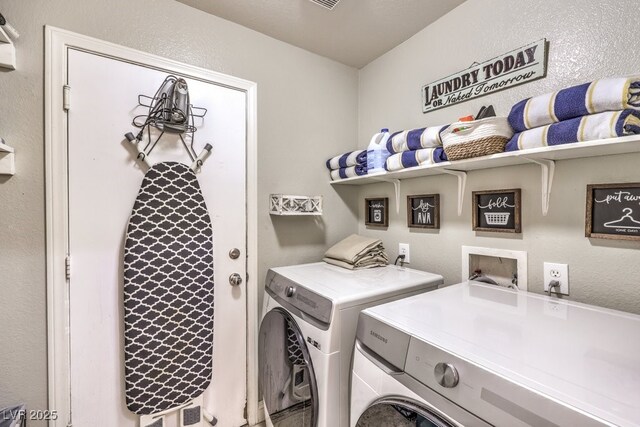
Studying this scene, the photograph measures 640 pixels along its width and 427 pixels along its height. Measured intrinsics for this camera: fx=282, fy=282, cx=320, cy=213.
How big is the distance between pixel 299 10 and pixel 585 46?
1.38 meters

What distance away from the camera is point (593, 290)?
113 centimetres

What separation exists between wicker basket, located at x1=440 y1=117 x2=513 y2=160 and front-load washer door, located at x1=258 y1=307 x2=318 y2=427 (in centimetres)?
110

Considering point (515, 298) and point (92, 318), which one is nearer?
point (515, 298)

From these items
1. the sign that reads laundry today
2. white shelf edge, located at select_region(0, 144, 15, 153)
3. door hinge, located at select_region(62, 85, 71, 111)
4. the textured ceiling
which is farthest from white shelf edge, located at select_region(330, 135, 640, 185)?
white shelf edge, located at select_region(0, 144, 15, 153)

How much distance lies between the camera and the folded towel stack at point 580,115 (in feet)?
2.92

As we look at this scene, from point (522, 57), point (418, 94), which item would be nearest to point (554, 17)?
point (522, 57)

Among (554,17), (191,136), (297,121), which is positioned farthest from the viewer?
(297,121)

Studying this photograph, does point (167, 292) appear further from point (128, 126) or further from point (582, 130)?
point (582, 130)

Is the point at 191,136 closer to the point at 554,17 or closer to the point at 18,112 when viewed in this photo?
the point at 18,112

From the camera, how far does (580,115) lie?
987 mm

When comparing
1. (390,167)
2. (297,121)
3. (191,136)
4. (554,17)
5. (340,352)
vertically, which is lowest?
(340,352)

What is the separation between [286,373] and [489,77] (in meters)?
1.84

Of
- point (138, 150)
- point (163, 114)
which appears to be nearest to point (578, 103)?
point (163, 114)

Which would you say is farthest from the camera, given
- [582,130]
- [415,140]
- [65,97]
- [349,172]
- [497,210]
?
[349,172]
